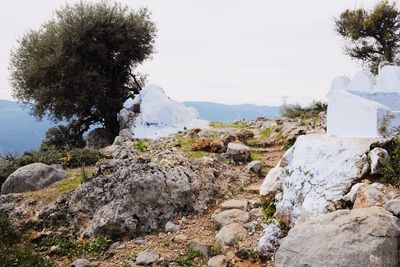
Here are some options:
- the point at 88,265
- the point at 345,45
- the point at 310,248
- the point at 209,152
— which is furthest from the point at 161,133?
the point at 345,45

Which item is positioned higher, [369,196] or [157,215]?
[369,196]

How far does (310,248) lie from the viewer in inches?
214

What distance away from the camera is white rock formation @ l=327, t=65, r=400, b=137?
24.0ft

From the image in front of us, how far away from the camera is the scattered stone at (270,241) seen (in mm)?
7029

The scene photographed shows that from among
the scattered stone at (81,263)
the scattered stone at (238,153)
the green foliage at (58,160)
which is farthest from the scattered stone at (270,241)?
the green foliage at (58,160)

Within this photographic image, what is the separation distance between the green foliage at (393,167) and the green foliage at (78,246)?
5.49 metres

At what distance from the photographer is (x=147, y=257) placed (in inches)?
298

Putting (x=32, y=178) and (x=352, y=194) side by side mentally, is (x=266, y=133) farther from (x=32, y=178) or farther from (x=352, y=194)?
(x=352, y=194)

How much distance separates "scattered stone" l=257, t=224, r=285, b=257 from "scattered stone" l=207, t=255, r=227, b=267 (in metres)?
0.62

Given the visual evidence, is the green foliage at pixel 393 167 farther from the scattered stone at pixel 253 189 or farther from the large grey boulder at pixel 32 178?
the large grey boulder at pixel 32 178

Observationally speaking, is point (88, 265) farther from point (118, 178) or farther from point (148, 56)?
point (148, 56)

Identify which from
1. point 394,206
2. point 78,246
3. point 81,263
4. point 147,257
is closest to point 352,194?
point 394,206

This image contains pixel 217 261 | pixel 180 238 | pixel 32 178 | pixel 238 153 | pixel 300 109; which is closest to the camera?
pixel 217 261

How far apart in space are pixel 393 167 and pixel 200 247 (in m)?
3.55
